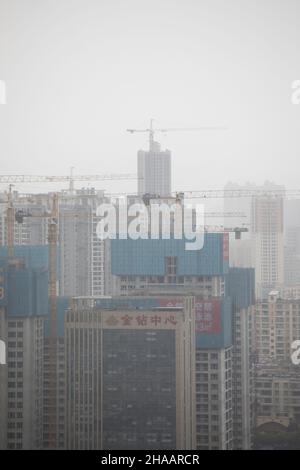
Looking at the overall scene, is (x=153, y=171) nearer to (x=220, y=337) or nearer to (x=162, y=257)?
(x=162, y=257)

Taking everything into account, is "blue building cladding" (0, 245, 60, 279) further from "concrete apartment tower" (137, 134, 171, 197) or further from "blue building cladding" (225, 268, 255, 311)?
"concrete apartment tower" (137, 134, 171, 197)

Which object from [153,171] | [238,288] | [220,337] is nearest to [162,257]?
[238,288]

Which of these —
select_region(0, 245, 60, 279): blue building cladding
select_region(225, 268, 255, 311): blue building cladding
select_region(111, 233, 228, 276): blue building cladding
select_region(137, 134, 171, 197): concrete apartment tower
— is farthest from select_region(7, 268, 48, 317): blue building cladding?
select_region(137, 134, 171, 197): concrete apartment tower

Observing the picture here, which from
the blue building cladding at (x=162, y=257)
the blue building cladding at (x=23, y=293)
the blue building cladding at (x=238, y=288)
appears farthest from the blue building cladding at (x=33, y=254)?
the blue building cladding at (x=238, y=288)

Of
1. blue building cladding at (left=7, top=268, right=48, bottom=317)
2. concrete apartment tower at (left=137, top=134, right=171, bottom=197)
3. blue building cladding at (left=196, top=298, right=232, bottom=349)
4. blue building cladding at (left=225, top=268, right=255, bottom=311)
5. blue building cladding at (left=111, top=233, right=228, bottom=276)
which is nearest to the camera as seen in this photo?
blue building cladding at (left=7, top=268, right=48, bottom=317)
